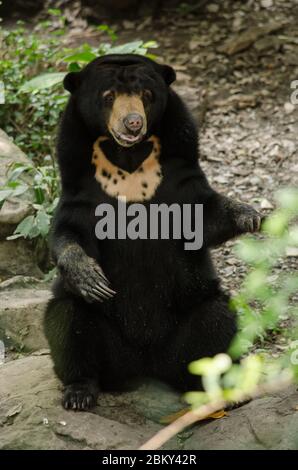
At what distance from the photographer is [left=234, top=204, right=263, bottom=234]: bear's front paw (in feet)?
13.3

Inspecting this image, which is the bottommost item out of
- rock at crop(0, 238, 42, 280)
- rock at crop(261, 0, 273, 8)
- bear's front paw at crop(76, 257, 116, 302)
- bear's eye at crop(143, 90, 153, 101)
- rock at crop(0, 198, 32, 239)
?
rock at crop(0, 238, 42, 280)

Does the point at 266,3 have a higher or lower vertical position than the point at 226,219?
lower

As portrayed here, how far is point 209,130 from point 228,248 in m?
1.90

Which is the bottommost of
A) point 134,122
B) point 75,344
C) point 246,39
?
point 246,39

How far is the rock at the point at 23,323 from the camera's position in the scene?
17.4ft

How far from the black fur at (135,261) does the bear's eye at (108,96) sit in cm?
3

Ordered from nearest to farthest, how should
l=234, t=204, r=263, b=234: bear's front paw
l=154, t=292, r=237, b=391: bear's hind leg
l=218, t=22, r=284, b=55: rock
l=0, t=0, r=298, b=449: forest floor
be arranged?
l=234, t=204, r=263, b=234: bear's front paw → l=154, t=292, r=237, b=391: bear's hind leg → l=0, t=0, r=298, b=449: forest floor → l=218, t=22, r=284, b=55: rock

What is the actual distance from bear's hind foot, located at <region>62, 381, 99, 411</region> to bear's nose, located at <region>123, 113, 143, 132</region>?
125cm

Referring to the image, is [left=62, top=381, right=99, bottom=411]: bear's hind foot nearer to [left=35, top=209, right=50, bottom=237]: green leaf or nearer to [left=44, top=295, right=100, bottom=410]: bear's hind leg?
[left=44, top=295, right=100, bottom=410]: bear's hind leg

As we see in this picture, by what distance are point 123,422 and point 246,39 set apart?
6111 millimetres

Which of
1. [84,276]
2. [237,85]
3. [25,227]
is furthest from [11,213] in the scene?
[237,85]

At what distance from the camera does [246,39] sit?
9.09m

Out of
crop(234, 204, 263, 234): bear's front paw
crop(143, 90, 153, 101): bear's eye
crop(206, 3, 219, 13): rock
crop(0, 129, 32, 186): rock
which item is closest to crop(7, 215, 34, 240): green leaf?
crop(0, 129, 32, 186): rock

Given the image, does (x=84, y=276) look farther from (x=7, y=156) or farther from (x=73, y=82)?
(x=7, y=156)
